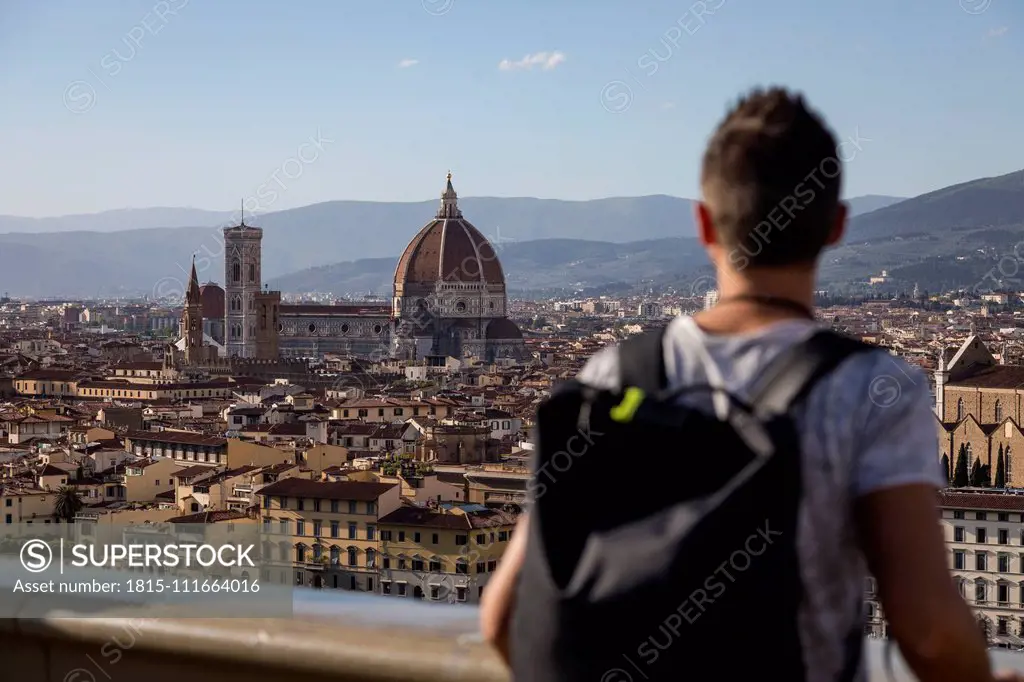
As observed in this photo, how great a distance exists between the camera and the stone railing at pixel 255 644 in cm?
166

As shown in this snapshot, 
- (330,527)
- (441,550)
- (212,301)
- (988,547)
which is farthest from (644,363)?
(212,301)

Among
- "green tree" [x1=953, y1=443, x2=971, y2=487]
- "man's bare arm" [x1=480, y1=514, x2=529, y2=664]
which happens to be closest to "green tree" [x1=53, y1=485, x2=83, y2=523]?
"green tree" [x1=953, y1=443, x2=971, y2=487]

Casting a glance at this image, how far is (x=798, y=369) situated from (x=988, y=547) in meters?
16.9

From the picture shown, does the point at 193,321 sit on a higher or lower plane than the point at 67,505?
higher

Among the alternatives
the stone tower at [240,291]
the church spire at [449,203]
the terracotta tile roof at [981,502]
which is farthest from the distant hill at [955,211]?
the terracotta tile roof at [981,502]

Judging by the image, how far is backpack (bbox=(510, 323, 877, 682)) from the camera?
3.69 feet

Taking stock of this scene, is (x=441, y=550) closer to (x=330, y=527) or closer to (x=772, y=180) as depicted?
(x=330, y=527)

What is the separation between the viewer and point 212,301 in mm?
70625

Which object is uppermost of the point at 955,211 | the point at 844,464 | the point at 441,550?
the point at 955,211

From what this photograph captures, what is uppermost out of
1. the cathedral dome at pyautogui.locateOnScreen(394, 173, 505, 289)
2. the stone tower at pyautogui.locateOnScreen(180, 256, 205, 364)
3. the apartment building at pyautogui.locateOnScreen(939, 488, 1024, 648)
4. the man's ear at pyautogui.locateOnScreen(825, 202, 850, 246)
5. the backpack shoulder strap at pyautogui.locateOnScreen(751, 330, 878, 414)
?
the cathedral dome at pyautogui.locateOnScreen(394, 173, 505, 289)

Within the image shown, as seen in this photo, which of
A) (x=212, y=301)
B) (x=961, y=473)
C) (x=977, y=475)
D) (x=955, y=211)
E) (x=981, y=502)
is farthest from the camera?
(x=955, y=211)

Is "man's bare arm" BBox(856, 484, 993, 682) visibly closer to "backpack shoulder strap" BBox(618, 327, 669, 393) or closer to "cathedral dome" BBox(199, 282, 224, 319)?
"backpack shoulder strap" BBox(618, 327, 669, 393)

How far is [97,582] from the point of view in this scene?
2.08 metres

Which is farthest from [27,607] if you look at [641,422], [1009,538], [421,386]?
[421,386]
